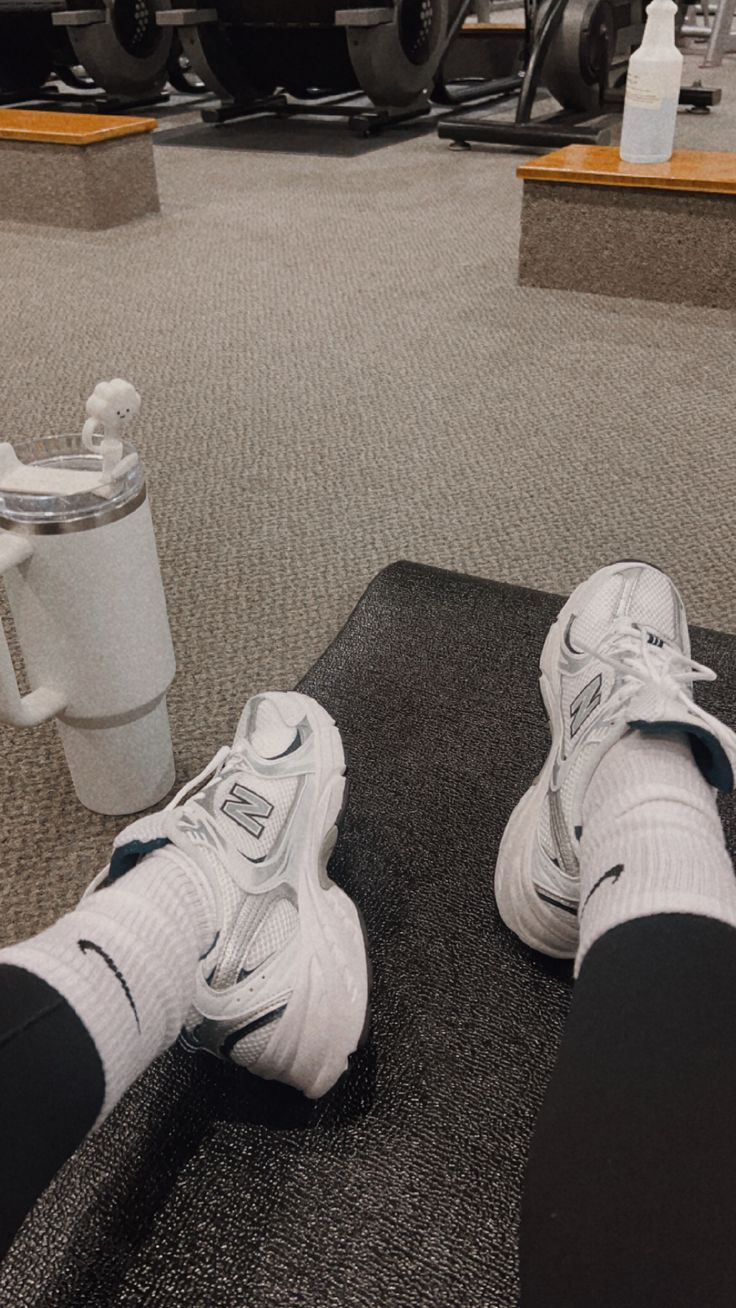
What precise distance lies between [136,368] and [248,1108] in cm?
152

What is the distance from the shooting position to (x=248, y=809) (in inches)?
25.9

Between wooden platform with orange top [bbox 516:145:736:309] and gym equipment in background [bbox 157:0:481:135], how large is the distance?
1.52m

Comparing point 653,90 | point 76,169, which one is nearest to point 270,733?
point 653,90

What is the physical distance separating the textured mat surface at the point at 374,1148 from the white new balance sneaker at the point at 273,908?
0.15 feet

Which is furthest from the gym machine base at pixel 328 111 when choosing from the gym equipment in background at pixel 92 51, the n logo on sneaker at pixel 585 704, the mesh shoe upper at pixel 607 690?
the n logo on sneaker at pixel 585 704

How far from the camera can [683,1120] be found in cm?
40

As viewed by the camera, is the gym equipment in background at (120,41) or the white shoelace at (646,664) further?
the gym equipment in background at (120,41)

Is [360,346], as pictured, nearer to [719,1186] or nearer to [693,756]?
[693,756]

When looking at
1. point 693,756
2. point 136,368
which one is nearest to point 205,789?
point 693,756

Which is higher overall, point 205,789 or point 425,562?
point 205,789

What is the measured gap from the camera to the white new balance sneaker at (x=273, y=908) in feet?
1.78

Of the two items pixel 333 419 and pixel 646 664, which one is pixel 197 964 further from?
pixel 333 419

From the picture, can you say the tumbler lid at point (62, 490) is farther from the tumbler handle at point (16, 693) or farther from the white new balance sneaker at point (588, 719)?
the white new balance sneaker at point (588, 719)

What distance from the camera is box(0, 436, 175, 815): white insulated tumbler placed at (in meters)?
0.68
